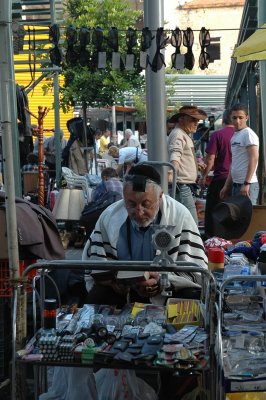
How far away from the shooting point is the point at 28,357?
3.57 m

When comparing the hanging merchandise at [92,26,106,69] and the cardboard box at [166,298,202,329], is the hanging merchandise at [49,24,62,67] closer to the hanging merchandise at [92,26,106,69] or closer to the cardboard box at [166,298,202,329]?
the hanging merchandise at [92,26,106,69]

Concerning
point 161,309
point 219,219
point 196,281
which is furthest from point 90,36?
point 161,309

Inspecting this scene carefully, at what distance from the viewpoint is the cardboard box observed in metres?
3.93

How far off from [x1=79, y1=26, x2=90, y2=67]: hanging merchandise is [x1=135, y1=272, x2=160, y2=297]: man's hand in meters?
2.29

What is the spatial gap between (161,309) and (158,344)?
2.07 feet

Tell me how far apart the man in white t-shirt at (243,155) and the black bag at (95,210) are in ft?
4.45

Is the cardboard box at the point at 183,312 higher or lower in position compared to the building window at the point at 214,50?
lower

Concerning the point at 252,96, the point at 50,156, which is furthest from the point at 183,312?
the point at 50,156

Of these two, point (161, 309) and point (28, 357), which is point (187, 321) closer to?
point (161, 309)

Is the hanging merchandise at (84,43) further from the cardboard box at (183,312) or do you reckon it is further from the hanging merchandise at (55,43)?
the cardboard box at (183,312)

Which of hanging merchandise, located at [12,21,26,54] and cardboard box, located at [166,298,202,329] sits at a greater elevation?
hanging merchandise, located at [12,21,26,54]

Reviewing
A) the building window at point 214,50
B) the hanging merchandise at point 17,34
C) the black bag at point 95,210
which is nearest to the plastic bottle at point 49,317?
the building window at point 214,50

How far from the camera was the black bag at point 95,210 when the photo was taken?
8.45 meters

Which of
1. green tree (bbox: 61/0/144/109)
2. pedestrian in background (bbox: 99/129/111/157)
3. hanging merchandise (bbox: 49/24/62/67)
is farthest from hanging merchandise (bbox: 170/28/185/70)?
pedestrian in background (bbox: 99/129/111/157)
